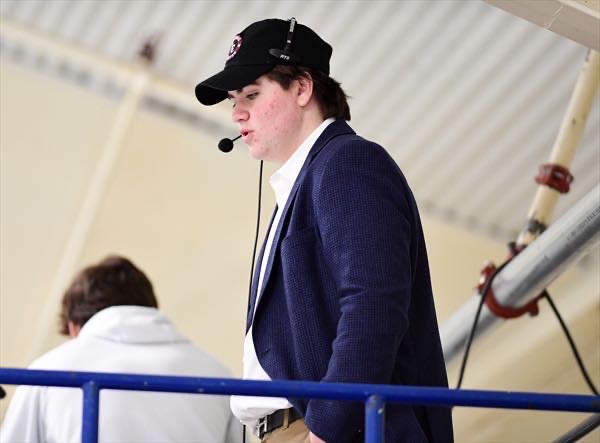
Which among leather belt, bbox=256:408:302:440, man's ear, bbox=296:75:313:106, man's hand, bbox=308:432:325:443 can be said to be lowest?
man's hand, bbox=308:432:325:443

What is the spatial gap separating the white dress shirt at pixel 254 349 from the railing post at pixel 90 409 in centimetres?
38

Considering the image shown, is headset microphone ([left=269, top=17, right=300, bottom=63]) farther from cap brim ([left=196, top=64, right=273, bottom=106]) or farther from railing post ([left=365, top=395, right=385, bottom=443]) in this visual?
railing post ([left=365, top=395, right=385, bottom=443])

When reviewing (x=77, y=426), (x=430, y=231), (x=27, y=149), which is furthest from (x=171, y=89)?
(x=77, y=426)

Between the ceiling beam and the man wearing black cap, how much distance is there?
772 millimetres

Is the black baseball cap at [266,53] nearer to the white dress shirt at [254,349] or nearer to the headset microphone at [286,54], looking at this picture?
the headset microphone at [286,54]

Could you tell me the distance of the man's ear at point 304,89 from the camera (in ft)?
8.38

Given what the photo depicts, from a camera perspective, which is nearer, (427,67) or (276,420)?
(276,420)

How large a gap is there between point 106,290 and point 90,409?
149 cm

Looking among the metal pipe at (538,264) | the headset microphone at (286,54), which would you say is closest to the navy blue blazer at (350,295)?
the headset microphone at (286,54)

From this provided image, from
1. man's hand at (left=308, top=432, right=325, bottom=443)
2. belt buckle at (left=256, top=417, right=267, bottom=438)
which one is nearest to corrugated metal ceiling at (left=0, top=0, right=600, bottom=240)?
belt buckle at (left=256, top=417, right=267, bottom=438)

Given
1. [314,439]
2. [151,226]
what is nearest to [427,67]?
[151,226]

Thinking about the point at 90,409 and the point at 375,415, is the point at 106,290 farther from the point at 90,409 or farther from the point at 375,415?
the point at 375,415

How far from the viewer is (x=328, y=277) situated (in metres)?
2.30

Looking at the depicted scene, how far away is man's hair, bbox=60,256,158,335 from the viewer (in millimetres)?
3473
